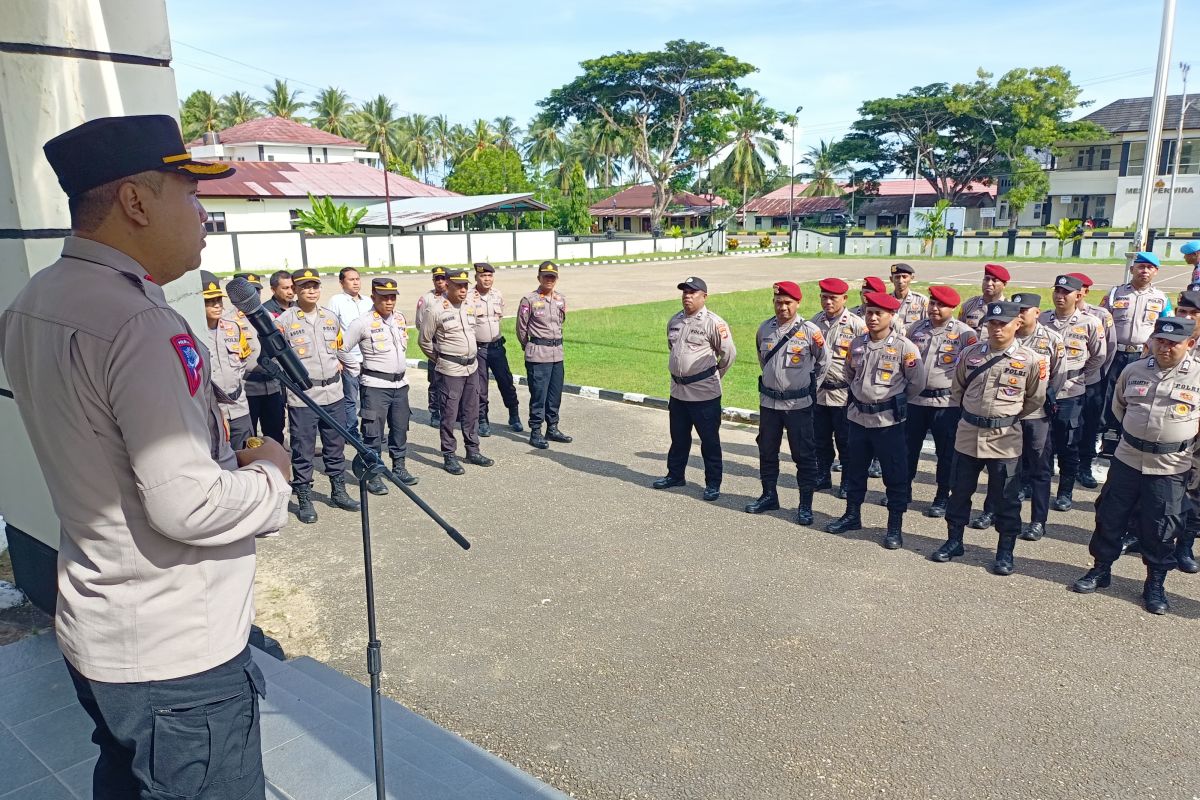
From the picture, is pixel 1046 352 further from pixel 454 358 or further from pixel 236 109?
pixel 236 109

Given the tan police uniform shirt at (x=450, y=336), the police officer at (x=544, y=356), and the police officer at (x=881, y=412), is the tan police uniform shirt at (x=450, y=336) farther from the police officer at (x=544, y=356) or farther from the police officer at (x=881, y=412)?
the police officer at (x=881, y=412)

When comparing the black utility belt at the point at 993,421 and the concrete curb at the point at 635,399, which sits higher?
the black utility belt at the point at 993,421

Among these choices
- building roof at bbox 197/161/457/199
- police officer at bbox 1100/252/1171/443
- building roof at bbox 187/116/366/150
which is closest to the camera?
police officer at bbox 1100/252/1171/443

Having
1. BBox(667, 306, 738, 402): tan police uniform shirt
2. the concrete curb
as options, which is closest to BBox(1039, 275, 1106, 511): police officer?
BBox(667, 306, 738, 402): tan police uniform shirt

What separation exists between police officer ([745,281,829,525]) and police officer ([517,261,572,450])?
2927 millimetres

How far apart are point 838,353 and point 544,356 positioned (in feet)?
11.3

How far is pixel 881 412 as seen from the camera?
6.40 meters

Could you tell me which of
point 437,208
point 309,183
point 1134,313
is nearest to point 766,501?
point 1134,313

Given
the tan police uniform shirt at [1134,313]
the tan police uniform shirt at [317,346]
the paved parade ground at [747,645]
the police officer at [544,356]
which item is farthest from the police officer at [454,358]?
the tan police uniform shirt at [1134,313]

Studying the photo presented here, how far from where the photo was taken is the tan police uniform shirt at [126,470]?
5.68 feet

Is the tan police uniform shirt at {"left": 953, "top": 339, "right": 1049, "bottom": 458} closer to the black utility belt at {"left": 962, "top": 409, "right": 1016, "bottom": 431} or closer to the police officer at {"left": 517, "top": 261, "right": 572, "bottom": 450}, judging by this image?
the black utility belt at {"left": 962, "top": 409, "right": 1016, "bottom": 431}

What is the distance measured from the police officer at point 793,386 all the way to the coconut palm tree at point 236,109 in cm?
7850

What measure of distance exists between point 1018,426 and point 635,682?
11.1 ft

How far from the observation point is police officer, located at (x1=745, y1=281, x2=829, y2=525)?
22.5ft
